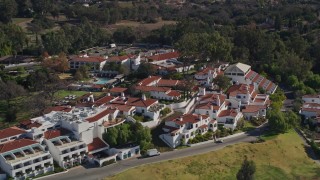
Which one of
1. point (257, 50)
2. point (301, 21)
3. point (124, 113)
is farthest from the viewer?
point (301, 21)

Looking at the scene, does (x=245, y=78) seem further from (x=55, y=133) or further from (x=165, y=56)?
(x=55, y=133)

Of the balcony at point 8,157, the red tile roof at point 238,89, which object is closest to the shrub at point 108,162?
the balcony at point 8,157

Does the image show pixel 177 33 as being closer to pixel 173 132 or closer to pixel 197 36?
pixel 197 36

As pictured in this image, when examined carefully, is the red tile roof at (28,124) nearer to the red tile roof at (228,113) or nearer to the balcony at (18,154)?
the balcony at (18,154)

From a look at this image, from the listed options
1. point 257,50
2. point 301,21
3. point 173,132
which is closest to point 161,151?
point 173,132

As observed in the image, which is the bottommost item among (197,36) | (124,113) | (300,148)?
(300,148)

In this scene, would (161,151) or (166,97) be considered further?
(166,97)

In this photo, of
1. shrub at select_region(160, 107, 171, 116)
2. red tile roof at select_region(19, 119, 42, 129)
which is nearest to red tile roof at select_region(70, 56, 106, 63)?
shrub at select_region(160, 107, 171, 116)
